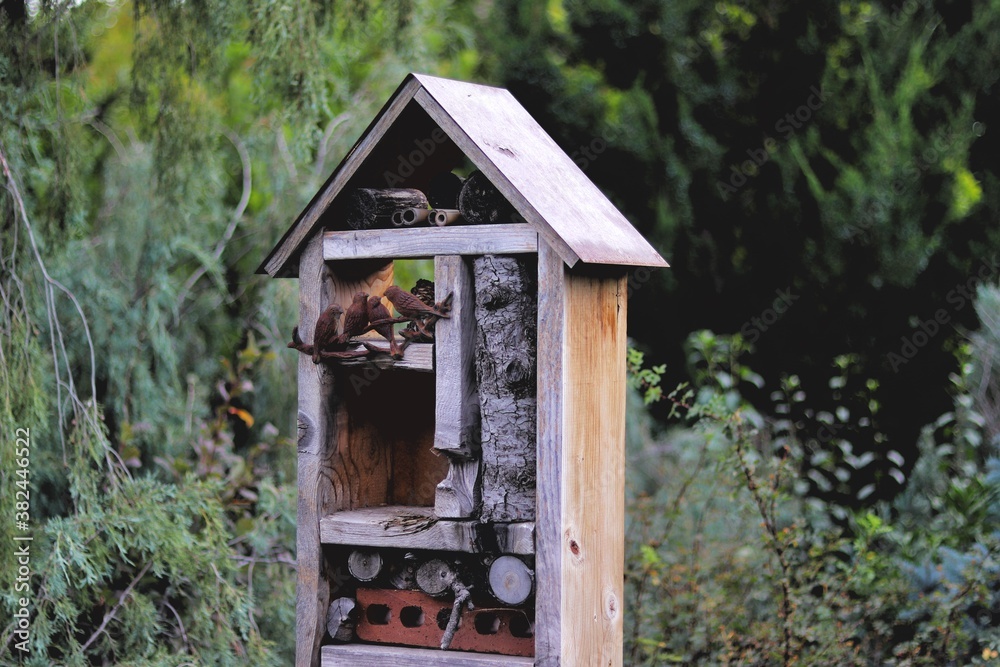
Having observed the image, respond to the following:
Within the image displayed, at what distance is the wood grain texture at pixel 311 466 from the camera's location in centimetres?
277

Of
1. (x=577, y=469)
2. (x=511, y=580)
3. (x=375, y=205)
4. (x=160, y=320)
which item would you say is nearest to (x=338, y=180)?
(x=375, y=205)

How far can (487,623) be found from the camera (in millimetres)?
2713

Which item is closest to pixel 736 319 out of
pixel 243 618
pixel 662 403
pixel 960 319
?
pixel 662 403

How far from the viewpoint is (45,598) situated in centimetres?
320

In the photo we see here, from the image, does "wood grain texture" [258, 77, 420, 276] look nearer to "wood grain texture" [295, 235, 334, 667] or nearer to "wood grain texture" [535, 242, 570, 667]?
"wood grain texture" [295, 235, 334, 667]

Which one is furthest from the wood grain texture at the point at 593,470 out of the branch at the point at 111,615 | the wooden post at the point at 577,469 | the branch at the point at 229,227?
the branch at the point at 229,227

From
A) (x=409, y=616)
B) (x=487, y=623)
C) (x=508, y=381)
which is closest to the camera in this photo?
(x=508, y=381)

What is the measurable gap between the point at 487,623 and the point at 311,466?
24.1 inches

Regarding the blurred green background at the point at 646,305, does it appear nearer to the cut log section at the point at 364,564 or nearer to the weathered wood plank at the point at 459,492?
the cut log section at the point at 364,564

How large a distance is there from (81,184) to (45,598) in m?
1.64

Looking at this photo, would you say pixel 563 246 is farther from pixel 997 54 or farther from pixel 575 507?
pixel 997 54

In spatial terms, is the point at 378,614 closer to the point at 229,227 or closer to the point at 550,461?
the point at 550,461

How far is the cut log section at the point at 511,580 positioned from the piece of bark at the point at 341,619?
1.45ft

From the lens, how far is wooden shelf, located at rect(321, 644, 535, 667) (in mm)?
2582
